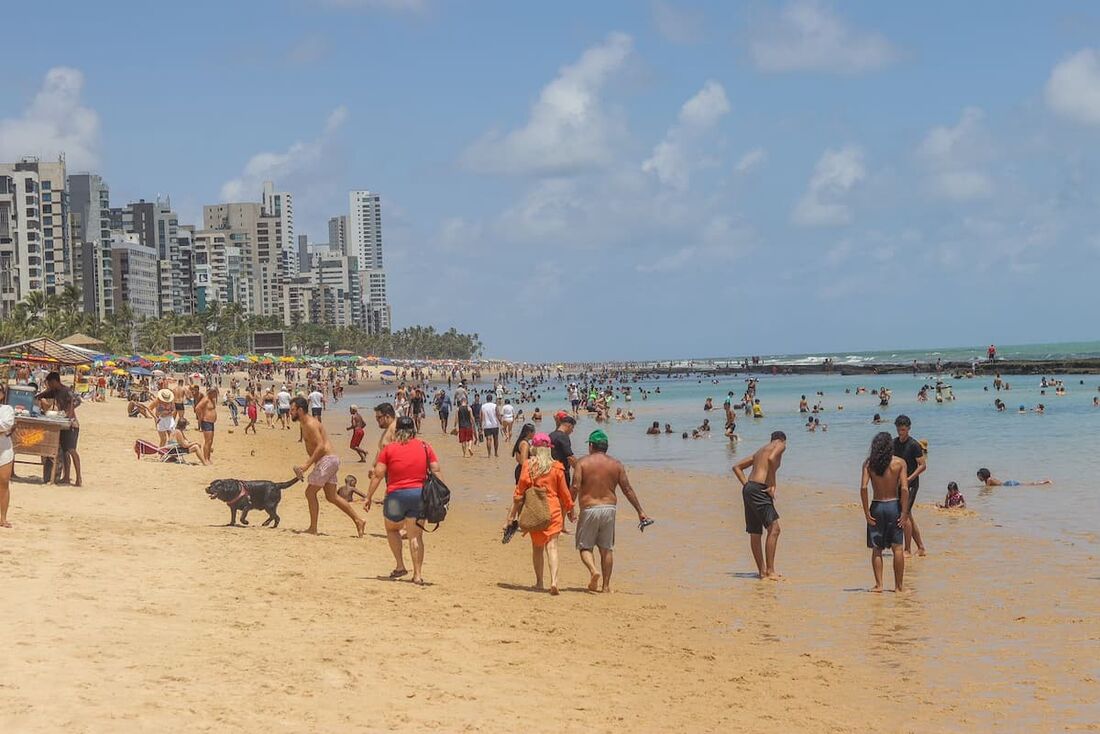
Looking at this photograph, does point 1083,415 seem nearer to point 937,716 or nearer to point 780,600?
point 780,600

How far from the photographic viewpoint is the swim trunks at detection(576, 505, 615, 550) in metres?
10.6

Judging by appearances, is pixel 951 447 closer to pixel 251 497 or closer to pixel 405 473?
pixel 251 497

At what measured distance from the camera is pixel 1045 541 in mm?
13961

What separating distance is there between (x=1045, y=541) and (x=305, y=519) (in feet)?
30.1

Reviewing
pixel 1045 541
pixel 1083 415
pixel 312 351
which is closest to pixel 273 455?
pixel 1045 541

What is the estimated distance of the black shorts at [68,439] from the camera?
15.8m

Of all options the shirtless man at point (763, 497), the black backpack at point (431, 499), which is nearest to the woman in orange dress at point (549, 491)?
the black backpack at point (431, 499)

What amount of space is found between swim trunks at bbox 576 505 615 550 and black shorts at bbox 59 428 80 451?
8266mm

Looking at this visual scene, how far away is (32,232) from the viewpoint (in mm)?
126562

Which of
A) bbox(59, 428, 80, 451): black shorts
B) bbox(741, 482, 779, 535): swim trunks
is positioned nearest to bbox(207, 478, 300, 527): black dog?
bbox(59, 428, 80, 451): black shorts

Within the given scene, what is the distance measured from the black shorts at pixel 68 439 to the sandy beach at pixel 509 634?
1083 millimetres

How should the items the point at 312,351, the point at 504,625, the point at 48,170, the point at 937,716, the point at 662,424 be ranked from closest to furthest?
the point at 937,716, the point at 504,625, the point at 662,424, the point at 48,170, the point at 312,351

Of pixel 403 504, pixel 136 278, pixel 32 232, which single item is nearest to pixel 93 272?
pixel 136 278

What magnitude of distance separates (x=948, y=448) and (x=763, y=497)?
65.6ft
